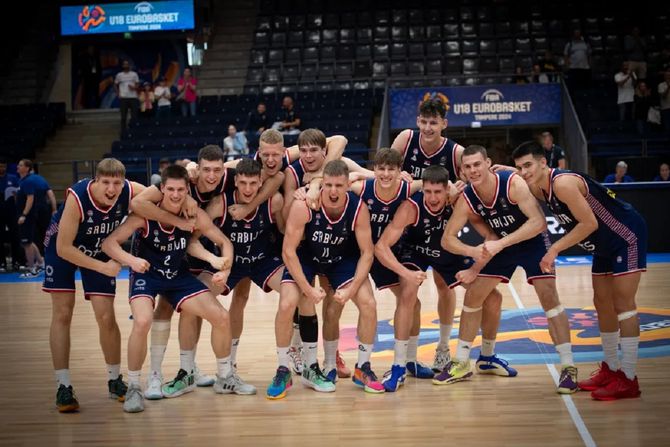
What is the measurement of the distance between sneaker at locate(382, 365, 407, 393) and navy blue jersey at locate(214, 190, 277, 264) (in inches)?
51.6

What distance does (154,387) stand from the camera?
5945 mm

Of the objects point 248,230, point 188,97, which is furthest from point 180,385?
point 188,97

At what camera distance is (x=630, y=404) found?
5395 millimetres

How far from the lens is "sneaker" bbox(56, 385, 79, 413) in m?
5.61

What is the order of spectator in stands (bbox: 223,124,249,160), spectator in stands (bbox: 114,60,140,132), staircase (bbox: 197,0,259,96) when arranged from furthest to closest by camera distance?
staircase (bbox: 197,0,259,96), spectator in stands (bbox: 114,60,140,132), spectator in stands (bbox: 223,124,249,160)

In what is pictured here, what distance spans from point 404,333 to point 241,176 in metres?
1.67

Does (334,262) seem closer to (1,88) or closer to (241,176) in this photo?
(241,176)

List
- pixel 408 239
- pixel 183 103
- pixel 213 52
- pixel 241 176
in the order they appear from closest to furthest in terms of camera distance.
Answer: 1. pixel 241 176
2. pixel 408 239
3. pixel 183 103
4. pixel 213 52

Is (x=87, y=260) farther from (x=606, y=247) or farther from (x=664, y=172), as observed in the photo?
(x=664, y=172)

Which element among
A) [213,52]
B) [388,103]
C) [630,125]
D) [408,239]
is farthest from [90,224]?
[213,52]

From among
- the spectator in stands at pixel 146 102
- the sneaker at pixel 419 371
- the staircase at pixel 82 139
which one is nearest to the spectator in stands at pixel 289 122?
the spectator in stands at pixel 146 102

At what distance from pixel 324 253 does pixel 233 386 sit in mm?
1175

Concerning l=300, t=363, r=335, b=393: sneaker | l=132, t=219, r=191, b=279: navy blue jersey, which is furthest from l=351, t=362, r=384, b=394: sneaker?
l=132, t=219, r=191, b=279: navy blue jersey

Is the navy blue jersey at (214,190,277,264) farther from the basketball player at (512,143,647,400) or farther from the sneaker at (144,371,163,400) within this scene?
the basketball player at (512,143,647,400)
